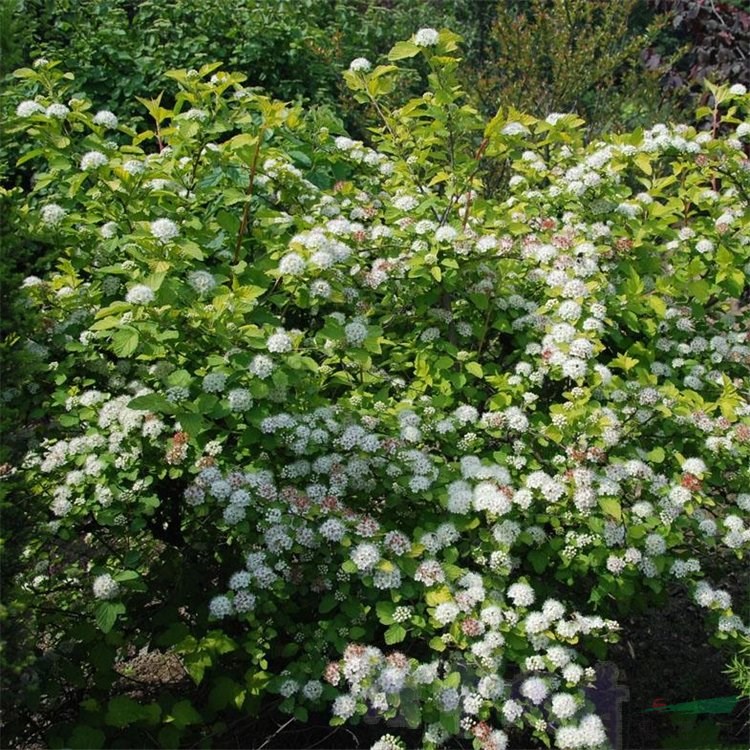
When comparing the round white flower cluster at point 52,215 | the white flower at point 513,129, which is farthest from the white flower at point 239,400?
the white flower at point 513,129

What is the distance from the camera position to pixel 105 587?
2.00m

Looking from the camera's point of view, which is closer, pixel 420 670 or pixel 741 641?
pixel 420 670

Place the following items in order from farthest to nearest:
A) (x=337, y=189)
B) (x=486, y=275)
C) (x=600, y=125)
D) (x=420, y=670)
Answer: (x=600, y=125) < (x=337, y=189) < (x=486, y=275) < (x=420, y=670)

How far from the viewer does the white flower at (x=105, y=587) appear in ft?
6.55

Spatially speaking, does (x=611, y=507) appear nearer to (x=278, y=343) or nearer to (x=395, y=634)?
(x=395, y=634)

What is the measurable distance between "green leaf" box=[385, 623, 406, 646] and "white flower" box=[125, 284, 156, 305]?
36.3 inches

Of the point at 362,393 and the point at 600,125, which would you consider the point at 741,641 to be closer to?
the point at 362,393

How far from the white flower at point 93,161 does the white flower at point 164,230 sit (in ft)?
1.02

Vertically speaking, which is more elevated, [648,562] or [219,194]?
[219,194]

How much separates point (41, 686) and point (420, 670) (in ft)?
3.03

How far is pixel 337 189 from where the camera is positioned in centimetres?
291

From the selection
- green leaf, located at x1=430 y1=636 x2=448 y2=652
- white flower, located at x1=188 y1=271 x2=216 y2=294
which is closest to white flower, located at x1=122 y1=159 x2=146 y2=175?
white flower, located at x1=188 y1=271 x2=216 y2=294


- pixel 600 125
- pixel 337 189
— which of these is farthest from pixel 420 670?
pixel 600 125

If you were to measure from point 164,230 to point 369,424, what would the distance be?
0.68 meters
